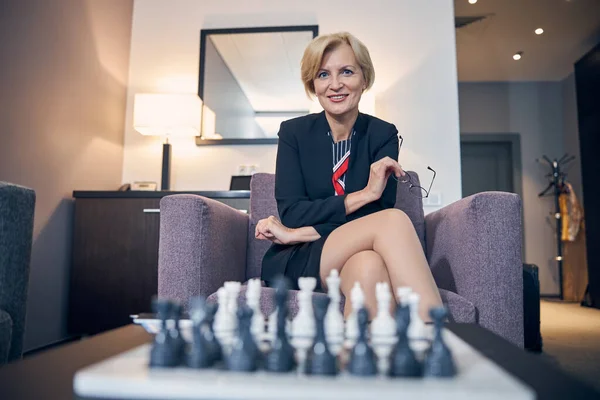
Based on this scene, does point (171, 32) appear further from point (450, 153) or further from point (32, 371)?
point (32, 371)

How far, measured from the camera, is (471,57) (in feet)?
18.6

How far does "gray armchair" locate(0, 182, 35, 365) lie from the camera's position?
125 cm

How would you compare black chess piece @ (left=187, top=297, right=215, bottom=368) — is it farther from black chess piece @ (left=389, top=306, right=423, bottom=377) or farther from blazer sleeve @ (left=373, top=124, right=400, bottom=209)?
blazer sleeve @ (left=373, top=124, right=400, bottom=209)

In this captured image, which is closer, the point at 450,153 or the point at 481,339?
the point at 481,339

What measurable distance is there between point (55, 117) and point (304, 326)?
2.31 meters

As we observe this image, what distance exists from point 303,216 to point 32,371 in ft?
3.20

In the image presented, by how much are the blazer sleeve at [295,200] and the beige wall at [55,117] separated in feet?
4.31

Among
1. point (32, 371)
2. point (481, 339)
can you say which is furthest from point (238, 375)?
point (481, 339)

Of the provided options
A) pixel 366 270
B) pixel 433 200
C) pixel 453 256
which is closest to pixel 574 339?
pixel 433 200

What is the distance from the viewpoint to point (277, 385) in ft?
1.61

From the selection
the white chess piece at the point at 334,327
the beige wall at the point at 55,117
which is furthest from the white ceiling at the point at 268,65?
the white chess piece at the point at 334,327

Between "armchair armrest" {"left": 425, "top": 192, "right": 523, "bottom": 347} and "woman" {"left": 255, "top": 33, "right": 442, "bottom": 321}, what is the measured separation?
0.27m

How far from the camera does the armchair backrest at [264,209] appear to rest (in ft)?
6.43

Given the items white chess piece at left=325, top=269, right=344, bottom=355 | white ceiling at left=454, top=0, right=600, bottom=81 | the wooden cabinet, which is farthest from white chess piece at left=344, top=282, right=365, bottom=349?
white ceiling at left=454, top=0, right=600, bottom=81
